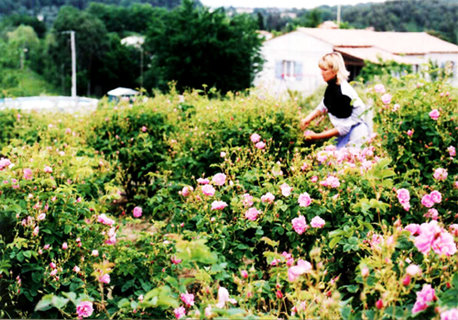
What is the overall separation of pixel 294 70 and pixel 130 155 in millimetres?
19170

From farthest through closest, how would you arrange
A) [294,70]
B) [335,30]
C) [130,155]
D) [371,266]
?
1. [294,70]
2. [335,30]
3. [130,155]
4. [371,266]

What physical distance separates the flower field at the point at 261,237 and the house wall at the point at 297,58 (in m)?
17.5

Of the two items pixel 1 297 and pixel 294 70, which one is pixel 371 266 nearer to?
pixel 1 297

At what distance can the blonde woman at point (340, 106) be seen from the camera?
3.71 m

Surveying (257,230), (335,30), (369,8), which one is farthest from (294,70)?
(257,230)

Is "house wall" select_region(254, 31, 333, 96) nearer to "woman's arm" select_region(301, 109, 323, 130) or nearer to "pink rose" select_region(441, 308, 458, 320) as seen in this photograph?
"woman's arm" select_region(301, 109, 323, 130)

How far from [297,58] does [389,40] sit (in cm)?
981

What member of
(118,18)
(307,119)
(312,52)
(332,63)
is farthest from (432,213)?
(118,18)

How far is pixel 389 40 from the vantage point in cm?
1281

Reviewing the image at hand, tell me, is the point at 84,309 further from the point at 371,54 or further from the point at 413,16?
the point at 371,54

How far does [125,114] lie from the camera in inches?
187

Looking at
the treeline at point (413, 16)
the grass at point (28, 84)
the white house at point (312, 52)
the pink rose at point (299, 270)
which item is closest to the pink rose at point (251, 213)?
the pink rose at point (299, 270)

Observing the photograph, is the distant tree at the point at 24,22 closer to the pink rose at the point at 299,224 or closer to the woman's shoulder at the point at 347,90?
the woman's shoulder at the point at 347,90

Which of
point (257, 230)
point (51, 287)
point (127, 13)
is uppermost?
point (127, 13)
